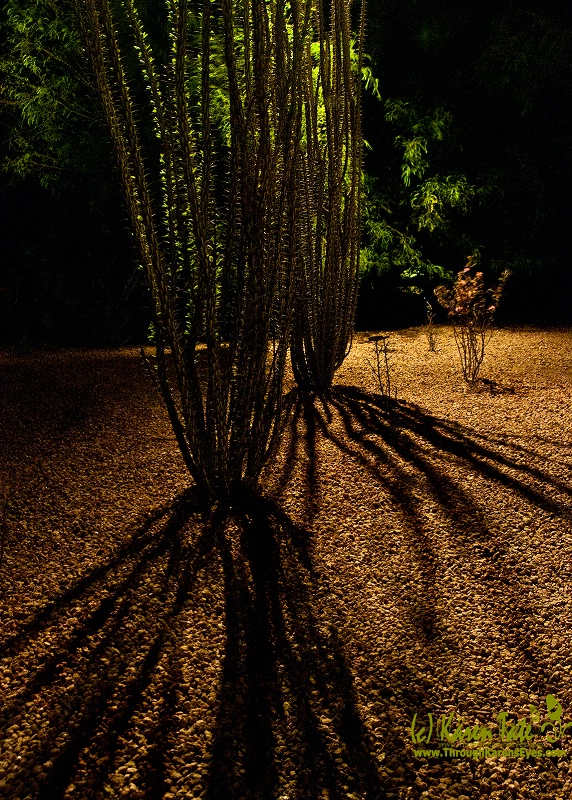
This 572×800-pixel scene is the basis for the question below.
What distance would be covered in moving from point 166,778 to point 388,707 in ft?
1.69

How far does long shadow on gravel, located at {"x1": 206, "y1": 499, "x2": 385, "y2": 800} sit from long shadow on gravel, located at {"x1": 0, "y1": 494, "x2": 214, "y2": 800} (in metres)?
0.14

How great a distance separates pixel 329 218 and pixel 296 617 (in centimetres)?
227

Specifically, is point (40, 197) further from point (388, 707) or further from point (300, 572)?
point (388, 707)

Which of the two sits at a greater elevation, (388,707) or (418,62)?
(418,62)

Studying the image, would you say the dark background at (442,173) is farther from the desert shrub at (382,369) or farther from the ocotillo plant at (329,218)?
the ocotillo plant at (329,218)

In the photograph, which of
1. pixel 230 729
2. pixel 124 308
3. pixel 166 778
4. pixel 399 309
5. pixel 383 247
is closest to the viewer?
pixel 166 778

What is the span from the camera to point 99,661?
1549 millimetres

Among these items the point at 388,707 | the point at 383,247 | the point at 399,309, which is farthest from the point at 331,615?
the point at 399,309

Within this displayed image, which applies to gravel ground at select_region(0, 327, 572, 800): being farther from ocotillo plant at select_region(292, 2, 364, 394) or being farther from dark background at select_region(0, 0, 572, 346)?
dark background at select_region(0, 0, 572, 346)

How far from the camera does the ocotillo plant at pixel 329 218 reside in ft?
10.4

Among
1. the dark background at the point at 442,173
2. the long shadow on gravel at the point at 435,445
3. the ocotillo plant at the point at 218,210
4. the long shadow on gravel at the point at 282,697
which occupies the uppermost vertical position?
the dark background at the point at 442,173

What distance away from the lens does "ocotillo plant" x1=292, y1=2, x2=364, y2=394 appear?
316cm

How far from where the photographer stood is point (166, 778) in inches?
48.6

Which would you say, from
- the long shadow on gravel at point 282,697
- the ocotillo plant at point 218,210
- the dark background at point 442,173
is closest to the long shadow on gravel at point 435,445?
the ocotillo plant at point 218,210
